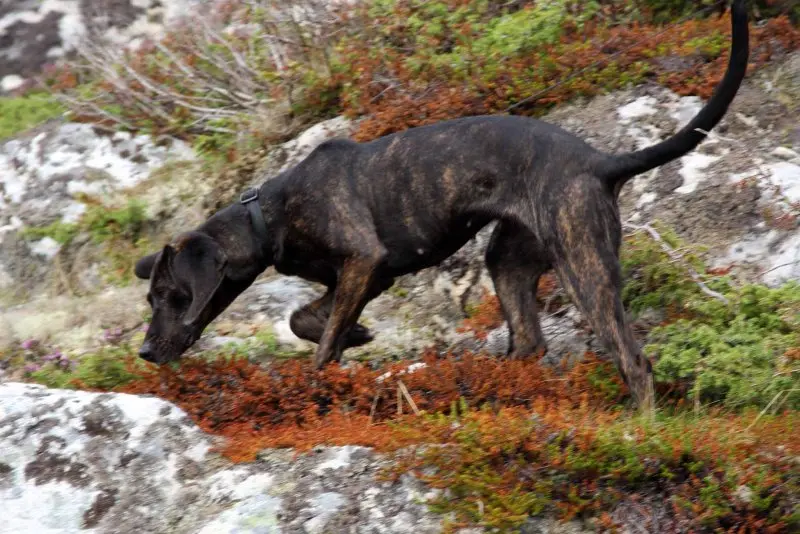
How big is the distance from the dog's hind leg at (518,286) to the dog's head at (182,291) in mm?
1764

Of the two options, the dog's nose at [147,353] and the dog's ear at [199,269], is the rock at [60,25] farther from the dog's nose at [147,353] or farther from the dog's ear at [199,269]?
the dog's nose at [147,353]

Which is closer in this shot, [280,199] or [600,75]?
[280,199]

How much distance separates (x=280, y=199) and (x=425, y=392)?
166 centimetres

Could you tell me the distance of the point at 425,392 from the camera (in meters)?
6.34

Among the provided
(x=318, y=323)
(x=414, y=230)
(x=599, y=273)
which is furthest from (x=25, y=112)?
(x=599, y=273)

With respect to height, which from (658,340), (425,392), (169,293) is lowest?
(658,340)

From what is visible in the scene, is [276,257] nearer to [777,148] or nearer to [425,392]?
[425,392]

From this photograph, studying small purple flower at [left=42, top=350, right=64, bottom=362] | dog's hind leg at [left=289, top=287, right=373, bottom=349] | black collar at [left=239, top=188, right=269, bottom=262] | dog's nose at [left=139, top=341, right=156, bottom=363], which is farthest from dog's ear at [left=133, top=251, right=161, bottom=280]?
small purple flower at [left=42, top=350, right=64, bottom=362]

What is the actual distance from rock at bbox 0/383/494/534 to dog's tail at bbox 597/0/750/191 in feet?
7.18

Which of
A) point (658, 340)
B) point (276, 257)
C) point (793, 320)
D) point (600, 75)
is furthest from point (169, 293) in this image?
point (600, 75)

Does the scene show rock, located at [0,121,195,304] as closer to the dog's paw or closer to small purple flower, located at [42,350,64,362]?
small purple flower, located at [42,350,64,362]

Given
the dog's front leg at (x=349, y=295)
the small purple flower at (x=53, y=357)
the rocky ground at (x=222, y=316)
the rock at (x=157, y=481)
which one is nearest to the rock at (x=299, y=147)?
the rocky ground at (x=222, y=316)

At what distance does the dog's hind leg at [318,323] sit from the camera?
740 cm

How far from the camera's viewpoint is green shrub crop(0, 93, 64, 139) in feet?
43.9
